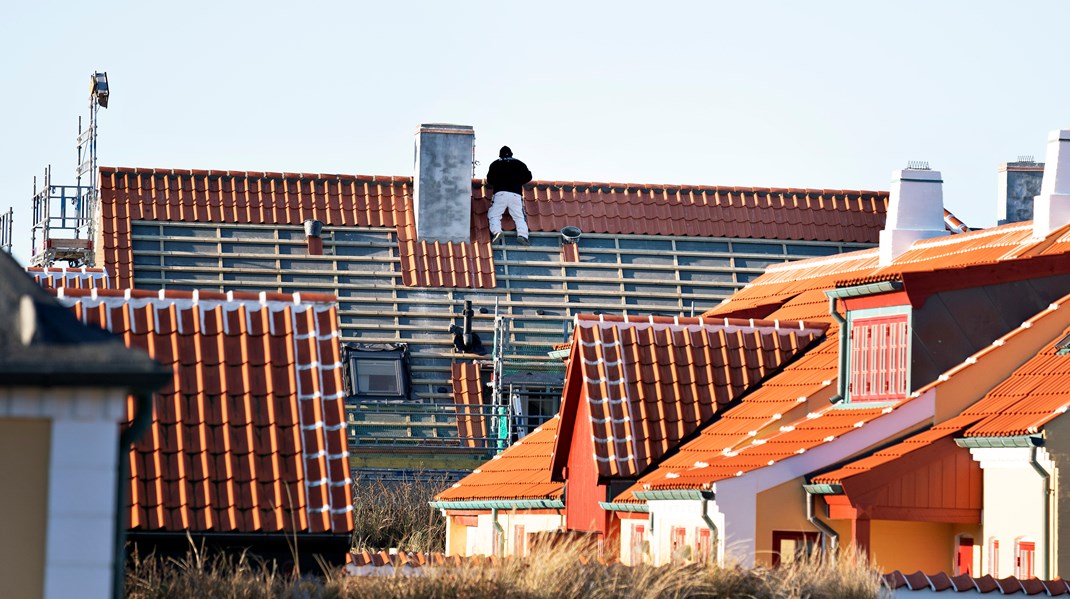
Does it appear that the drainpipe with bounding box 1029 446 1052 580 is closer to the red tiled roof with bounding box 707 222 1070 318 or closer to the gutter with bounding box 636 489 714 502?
the red tiled roof with bounding box 707 222 1070 318

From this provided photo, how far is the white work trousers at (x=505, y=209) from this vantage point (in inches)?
1794

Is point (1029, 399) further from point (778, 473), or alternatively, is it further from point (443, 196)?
point (443, 196)

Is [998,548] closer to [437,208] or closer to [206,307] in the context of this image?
[206,307]

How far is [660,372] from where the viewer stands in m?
28.5

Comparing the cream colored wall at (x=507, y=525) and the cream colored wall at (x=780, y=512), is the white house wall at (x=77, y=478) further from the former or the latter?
the cream colored wall at (x=507, y=525)

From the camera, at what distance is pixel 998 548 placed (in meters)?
22.7

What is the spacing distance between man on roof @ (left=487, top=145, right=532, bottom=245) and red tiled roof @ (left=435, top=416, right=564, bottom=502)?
36.2ft

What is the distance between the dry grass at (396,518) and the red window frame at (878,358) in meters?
10.00

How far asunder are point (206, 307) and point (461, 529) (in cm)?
1291

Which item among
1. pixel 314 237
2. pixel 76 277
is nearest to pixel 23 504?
pixel 76 277

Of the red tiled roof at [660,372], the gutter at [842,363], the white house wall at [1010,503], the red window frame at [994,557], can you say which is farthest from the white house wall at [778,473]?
the red tiled roof at [660,372]

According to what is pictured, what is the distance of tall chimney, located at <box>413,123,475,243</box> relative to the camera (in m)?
45.4

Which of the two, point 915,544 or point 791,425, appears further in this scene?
point 791,425

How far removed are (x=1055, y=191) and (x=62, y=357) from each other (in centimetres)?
1847
